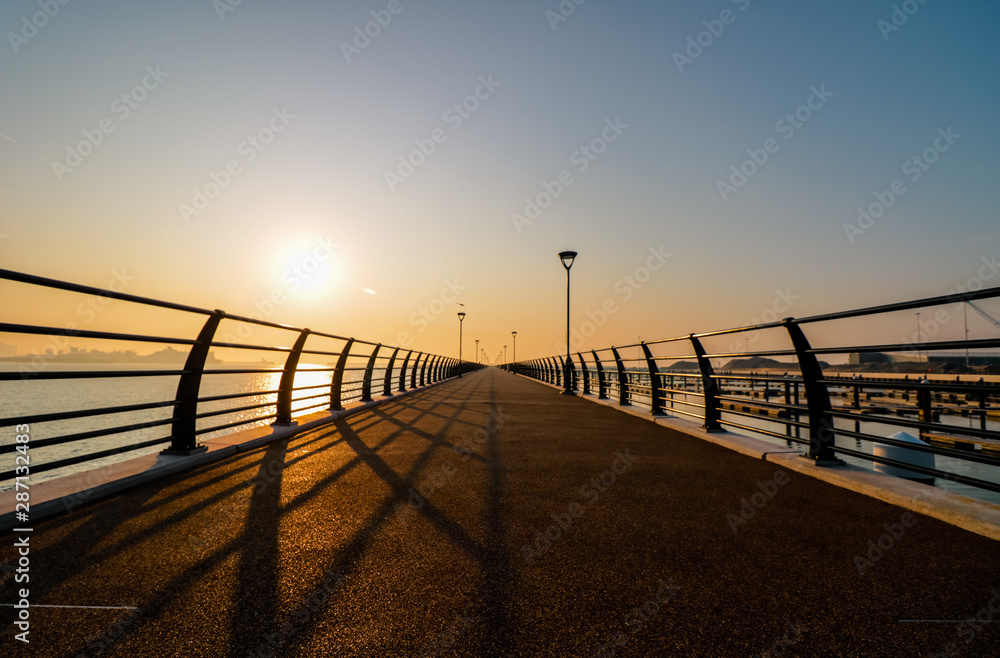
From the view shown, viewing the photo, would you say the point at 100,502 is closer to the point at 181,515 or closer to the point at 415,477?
the point at 181,515

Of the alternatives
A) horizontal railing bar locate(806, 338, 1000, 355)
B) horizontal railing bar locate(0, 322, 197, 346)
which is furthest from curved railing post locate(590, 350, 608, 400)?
horizontal railing bar locate(0, 322, 197, 346)

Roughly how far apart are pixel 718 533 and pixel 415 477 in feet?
7.93

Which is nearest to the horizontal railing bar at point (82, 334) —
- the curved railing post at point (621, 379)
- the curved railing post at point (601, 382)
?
the curved railing post at point (621, 379)

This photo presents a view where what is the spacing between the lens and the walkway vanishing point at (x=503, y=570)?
179cm

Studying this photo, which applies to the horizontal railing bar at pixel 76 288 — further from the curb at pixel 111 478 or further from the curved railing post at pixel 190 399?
the curb at pixel 111 478

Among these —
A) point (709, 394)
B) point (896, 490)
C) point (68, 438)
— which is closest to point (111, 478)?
point (68, 438)

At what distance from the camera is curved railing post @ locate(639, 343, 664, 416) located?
27.9ft

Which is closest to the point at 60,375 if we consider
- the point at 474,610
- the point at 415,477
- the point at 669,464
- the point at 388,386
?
the point at 415,477

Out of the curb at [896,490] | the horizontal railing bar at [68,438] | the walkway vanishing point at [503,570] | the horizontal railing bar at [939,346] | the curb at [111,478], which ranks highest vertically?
the horizontal railing bar at [939,346]

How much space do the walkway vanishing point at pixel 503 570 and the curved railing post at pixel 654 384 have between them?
13.8 feet

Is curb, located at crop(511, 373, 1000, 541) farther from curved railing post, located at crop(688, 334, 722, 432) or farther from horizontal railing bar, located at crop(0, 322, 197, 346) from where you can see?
horizontal railing bar, located at crop(0, 322, 197, 346)

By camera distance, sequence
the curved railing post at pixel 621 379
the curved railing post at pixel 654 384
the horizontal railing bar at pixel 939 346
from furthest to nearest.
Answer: the curved railing post at pixel 621 379
the curved railing post at pixel 654 384
the horizontal railing bar at pixel 939 346

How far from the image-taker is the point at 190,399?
15.7 feet

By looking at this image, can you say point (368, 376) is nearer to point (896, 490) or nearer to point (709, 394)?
point (709, 394)
